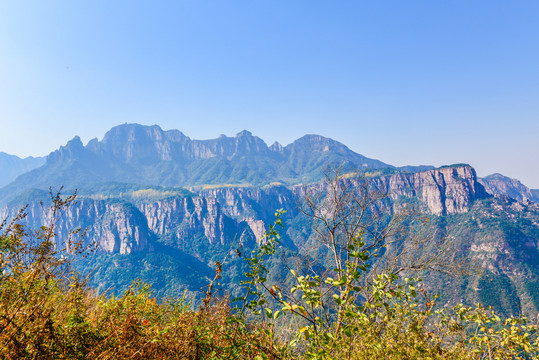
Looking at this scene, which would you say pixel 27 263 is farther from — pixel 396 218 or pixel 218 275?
pixel 396 218

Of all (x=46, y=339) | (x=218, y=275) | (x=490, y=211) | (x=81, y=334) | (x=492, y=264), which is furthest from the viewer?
(x=490, y=211)

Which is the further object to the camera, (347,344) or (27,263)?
(27,263)

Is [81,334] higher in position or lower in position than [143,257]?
higher

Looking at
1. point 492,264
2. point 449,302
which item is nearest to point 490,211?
point 492,264

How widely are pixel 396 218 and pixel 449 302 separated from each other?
5738 inches

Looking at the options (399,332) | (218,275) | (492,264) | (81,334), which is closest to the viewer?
(81,334)

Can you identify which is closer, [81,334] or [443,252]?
[81,334]

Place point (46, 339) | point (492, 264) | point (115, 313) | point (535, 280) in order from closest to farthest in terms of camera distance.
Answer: point (46, 339) → point (115, 313) → point (535, 280) → point (492, 264)

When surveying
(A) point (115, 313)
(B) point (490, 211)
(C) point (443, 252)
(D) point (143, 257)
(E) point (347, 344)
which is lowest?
(D) point (143, 257)

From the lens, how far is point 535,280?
131250mm

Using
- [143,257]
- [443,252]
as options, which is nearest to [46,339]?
[443,252]

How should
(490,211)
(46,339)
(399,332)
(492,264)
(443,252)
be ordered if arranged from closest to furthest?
(46,339), (399,332), (443,252), (492,264), (490,211)

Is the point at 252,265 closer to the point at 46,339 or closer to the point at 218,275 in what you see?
the point at 218,275

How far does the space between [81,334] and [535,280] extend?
195780 millimetres
